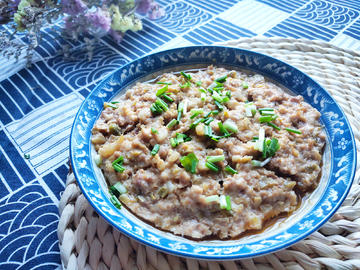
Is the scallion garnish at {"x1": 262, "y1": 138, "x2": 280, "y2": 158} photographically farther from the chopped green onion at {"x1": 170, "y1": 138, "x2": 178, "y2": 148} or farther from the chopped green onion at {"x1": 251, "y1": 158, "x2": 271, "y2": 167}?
the chopped green onion at {"x1": 170, "y1": 138, "x2": 178, "y2": 148}

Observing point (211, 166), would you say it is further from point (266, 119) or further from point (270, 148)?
point (266, 119)

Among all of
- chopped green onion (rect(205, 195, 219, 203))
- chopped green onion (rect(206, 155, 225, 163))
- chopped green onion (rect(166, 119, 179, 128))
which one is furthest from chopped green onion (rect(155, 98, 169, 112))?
chopped green onion (rect(205, 195, 219, 203))

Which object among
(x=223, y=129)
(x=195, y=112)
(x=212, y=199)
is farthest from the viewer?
(x=195, y=112)

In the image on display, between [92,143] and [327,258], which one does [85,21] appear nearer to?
[92,143]

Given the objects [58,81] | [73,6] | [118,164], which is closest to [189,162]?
[118,164]

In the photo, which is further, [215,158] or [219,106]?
[219,106]

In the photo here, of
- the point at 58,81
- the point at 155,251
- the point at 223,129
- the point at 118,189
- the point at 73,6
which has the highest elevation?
the point at 73,6
